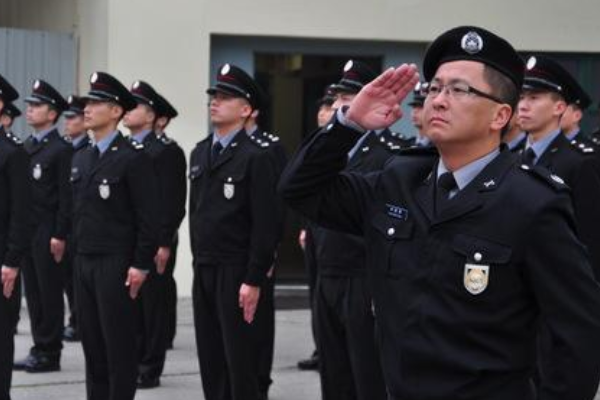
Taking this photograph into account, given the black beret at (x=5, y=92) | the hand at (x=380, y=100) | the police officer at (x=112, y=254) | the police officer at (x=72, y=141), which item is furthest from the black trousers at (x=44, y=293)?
the hand at (x=380, y=100)

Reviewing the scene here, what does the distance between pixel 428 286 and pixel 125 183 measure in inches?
138

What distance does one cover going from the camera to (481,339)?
2736 millimetres

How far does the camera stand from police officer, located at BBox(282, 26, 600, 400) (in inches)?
107

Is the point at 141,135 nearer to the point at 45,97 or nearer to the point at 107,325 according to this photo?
the point at 45,97

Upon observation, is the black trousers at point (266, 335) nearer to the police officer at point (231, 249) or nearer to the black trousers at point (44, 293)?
the police officer at point (231, 249)

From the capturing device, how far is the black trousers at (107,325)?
583cm

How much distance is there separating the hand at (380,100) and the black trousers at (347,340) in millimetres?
2617

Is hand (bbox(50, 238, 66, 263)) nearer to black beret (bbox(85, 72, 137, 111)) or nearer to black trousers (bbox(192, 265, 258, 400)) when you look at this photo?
black beret (bbox(85, 72, 137, 111))

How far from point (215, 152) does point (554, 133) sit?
1.94 meters

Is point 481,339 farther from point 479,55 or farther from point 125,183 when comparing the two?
point 125,183

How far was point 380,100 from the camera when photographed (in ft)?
9.91

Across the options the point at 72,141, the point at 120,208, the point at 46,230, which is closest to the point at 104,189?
the point at 120,208

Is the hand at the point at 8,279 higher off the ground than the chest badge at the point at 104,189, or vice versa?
the chest badge at the point at 104,189

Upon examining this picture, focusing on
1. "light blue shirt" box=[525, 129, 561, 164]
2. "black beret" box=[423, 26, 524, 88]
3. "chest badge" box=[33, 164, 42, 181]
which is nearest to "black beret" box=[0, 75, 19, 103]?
"chest badge" box=[33, 164, 42, 181]
